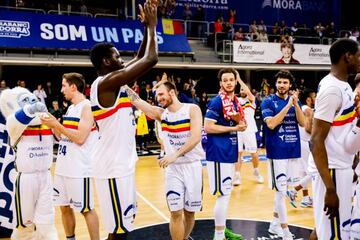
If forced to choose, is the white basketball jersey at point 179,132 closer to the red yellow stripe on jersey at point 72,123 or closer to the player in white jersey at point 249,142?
the red yellow stripe on jersey at point 72,123

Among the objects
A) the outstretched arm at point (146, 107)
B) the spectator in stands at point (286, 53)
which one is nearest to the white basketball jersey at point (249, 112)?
the outstretched arm at point (146, 107)

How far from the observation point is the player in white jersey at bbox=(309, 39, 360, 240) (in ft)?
9.26

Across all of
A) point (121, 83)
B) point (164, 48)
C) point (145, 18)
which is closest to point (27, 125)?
point (121, 83)

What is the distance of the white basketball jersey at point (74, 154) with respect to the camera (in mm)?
4211

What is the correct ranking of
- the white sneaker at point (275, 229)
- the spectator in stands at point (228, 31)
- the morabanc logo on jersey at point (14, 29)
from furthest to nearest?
the spectator in stands at point (228, 31), the morabanc logo on jersey at point (14, 29), the white sneaker at point (275, 229)

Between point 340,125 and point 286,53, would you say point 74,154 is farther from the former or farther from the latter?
point 286,53

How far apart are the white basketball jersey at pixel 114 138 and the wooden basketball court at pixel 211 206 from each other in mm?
2226

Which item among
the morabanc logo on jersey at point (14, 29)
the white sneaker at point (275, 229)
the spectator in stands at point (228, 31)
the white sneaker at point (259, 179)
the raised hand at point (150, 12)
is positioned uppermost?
the spectator in stands at point (228, 31)

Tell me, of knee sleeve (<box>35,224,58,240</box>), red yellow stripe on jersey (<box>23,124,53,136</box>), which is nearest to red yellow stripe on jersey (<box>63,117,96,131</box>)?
red yellow stripe on jersey (<box>23,124,53,136</box>)

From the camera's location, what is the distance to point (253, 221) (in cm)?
571

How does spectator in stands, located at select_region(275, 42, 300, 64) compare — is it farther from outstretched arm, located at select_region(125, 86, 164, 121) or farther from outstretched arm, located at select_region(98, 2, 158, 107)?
outstretched arm, located at select_region(98, 2, 158, 107)

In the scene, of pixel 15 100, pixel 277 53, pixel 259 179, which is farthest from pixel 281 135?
pixel 277 53

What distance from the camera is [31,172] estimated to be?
12.9ft

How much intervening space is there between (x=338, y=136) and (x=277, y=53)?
15374 millimetres
